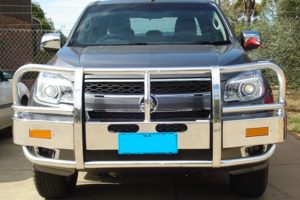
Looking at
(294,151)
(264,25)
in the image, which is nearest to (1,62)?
(264,25)

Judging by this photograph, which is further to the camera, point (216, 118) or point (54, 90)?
point (54, 90)

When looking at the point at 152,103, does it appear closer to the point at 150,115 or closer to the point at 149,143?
the point at 150,115

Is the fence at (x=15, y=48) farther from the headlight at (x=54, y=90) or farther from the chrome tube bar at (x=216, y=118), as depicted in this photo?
the chrome tube bar at (x=216, y=118)

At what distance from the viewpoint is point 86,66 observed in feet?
14.1

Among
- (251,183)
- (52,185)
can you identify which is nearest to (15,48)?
(52,185)

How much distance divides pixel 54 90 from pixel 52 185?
3.50 ft

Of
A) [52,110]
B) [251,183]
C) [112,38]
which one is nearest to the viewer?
[52,110]

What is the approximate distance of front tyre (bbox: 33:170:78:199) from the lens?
4.89 meters

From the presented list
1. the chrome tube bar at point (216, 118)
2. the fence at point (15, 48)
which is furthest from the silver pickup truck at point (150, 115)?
the fence at point (15, 48)

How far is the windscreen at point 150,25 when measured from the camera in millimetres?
5426

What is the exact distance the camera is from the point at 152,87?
4.15 m

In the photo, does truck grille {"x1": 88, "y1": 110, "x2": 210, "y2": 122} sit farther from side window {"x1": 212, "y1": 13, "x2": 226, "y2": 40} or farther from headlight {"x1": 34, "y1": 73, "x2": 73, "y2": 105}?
side window {"x1": 212, "y1": 13, "x2": 226, "y2": 40}

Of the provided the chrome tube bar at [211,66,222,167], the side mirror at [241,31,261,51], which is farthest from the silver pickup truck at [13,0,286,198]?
the side mirror at [241,31,261,51]

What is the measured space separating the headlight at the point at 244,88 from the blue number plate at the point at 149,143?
1.74ft
